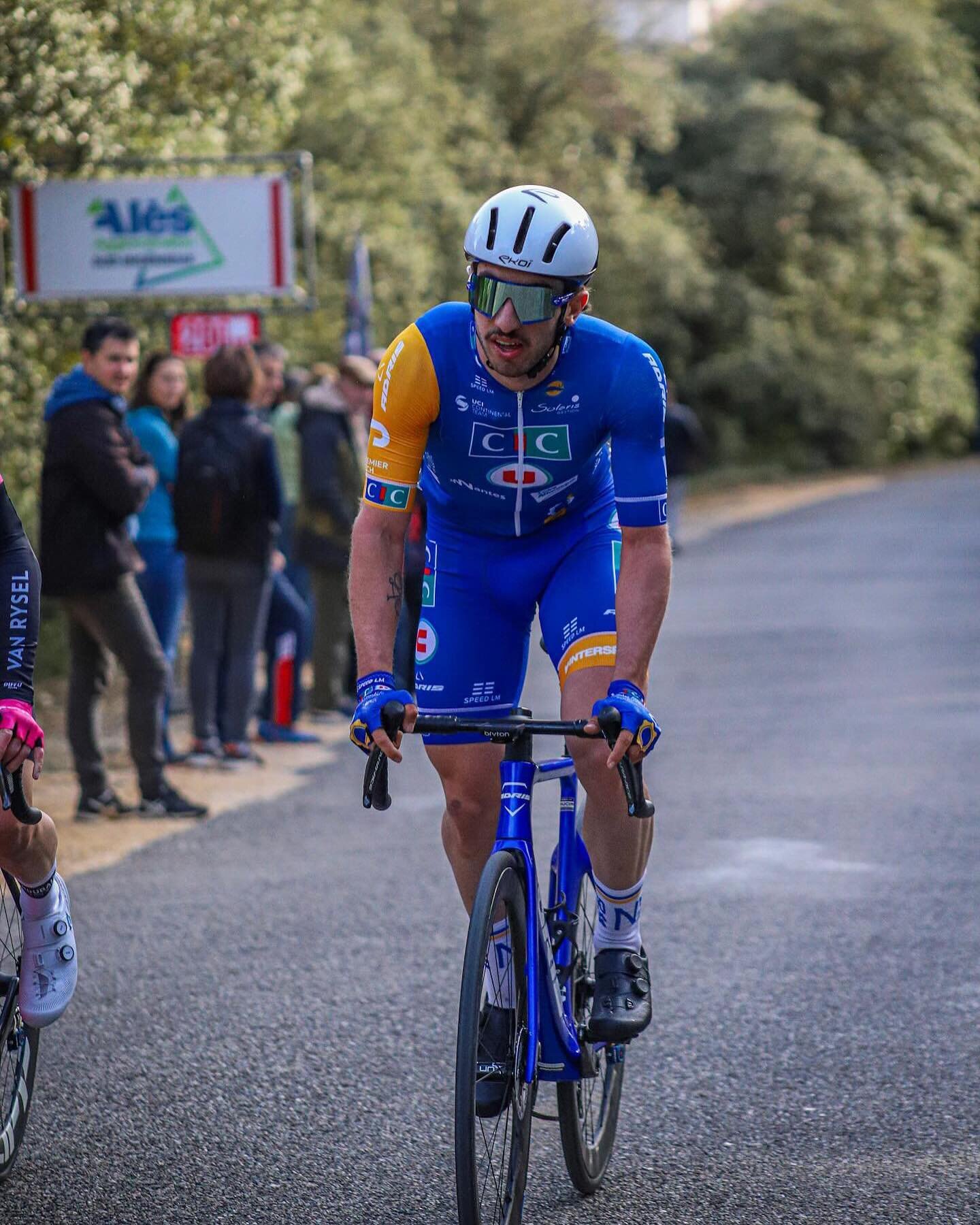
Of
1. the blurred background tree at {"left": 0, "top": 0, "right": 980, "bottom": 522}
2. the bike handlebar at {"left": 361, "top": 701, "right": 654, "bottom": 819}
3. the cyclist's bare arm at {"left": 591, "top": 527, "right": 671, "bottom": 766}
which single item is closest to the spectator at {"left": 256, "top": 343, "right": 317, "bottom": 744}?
the blurred background tree at {"left": 0, "top": 0, "right": 980, "bottom": 522}

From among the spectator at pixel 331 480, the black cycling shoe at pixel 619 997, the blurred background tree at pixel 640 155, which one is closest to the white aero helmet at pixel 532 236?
the black cycling shoe at pixel 619 997

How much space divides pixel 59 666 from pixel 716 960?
8307 millimetres

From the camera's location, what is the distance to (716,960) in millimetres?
6156

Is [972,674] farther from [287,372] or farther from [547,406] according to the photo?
[547,406]

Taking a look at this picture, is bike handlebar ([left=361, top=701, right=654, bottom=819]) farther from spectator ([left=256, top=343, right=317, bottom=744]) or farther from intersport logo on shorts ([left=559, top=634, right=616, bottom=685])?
spectator ([left=256, top=343, right=317, bottom=744])

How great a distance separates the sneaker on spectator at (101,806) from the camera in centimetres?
859

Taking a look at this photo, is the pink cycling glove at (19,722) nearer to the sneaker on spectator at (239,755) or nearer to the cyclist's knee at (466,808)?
the cyclist's knee at (466,808)

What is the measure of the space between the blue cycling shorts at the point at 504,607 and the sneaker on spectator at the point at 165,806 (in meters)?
4.46

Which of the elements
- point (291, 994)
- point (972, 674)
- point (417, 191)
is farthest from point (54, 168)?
point (417, 191)

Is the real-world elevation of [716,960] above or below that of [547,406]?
below

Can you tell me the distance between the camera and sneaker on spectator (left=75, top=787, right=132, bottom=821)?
8594 millimetres

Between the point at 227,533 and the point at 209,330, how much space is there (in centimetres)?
609

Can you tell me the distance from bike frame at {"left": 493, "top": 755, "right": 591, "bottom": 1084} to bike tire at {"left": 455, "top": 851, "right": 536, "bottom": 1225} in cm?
2

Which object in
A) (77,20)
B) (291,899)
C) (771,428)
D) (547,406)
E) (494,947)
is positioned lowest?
(771,428)
